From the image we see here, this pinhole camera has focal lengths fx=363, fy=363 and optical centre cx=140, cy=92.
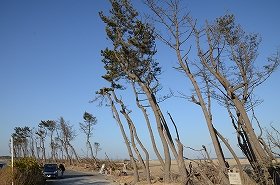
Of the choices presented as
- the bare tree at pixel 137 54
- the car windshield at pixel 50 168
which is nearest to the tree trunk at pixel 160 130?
the bare tree at pixel 137 54

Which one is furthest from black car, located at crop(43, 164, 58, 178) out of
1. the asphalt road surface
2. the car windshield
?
the asphalt road surface

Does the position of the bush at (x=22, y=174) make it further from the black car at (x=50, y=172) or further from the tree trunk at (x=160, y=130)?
the black car at (x=50, y=172)

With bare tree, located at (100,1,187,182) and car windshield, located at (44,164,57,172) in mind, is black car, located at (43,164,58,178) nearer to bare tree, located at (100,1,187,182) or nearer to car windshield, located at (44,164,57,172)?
car windshield, located at (44,164,57,172)

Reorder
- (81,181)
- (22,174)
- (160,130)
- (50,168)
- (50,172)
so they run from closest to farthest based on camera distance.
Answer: (22,174)
(160,130)
(81,181)
(50,172)
(50,168)

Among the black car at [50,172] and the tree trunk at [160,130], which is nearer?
the tree trunk at [160,130]

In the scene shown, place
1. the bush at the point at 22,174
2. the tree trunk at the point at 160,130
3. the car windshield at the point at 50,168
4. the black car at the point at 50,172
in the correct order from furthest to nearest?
the car windshield at the point at 50,168
the black car at the point at 50,172
the tree trunk at the point at 160,130
the bush at the point at 22,174

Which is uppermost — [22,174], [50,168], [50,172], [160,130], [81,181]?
[160,130]

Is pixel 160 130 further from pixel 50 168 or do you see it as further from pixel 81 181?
pixel 50 168

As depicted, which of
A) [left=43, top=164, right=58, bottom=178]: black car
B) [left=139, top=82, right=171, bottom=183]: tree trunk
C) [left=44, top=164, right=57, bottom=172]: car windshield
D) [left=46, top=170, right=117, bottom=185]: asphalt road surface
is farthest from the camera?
[left=44, top=164, right=57, bottom=172]: car windshield

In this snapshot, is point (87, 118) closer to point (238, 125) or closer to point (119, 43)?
point (119, 43)

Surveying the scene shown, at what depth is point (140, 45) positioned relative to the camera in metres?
24.8

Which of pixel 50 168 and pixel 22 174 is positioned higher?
pixel 22 174

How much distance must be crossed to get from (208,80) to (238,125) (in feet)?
9.26

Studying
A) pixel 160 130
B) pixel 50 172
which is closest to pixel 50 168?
pixel 50 172
